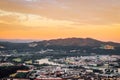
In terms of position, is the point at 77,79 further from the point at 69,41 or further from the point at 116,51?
the point at 69,41

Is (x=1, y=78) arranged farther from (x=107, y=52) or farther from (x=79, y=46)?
(x=79, y=46)

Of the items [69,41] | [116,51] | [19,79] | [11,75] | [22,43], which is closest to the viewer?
[19,79]

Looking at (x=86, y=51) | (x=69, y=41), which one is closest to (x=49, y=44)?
(x=69, y=41)

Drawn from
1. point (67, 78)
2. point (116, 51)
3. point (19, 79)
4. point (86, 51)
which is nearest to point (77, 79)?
point (67, 78)

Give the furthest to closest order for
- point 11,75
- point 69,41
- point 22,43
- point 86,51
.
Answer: point 69,41 → point 22,43 → point 86,51 → point 11,75

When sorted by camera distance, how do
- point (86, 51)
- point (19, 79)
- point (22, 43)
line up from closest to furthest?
point (19, 79) < point (86, 51) < point (22, 43)

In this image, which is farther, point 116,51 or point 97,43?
point 97,43

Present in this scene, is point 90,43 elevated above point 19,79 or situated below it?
above

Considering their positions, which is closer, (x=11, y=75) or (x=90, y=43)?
(x=11, y=75)

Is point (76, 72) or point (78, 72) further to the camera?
point (78, 72)
